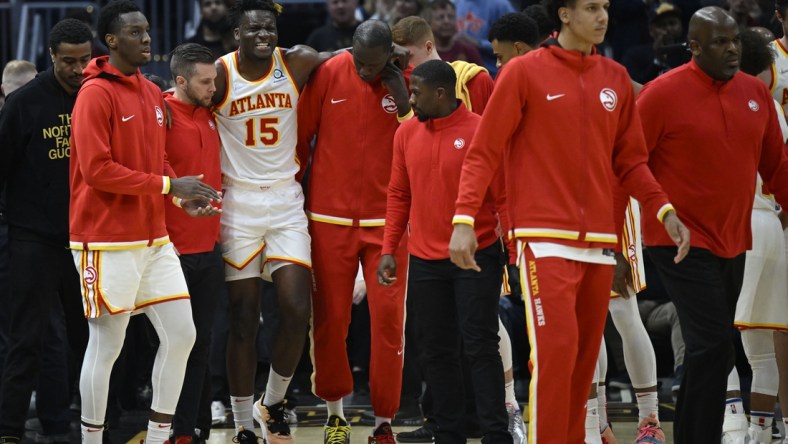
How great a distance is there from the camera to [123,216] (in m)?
6.05

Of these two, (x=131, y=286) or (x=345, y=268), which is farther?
(x=345, y=268)

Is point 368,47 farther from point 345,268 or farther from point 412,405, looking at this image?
point 412,405

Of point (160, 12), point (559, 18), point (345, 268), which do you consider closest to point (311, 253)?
point (345, 268)

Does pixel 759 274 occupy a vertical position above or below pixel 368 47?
below

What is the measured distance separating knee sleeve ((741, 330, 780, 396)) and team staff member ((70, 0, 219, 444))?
3.12 m

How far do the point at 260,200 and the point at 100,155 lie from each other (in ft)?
3.81

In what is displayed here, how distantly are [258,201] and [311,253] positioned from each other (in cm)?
44

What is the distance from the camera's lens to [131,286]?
19.9 ft

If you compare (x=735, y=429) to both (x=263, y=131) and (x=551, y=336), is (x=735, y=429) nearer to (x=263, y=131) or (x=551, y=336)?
(x=551, y=336)

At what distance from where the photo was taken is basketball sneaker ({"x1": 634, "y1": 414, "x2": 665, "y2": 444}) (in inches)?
263

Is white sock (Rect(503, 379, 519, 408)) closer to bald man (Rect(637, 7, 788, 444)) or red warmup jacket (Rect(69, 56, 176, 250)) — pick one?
bald man (Rect(637, 7, 788, 444))

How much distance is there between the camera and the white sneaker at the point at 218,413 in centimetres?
809

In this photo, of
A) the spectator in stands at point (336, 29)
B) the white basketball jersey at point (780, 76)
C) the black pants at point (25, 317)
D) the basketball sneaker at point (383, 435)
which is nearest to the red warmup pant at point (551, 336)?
the basketball sneaker at point (383, 435)

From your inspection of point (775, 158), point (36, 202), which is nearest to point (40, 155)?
point (36, 202)
